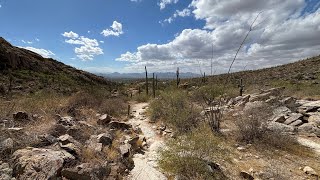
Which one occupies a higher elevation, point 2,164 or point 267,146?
point 2,164

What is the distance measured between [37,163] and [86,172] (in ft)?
3.52

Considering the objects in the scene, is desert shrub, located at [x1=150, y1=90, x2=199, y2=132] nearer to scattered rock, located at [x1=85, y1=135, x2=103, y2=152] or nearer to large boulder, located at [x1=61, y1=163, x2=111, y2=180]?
scattered rock, located at [x1=85, y1=135, x2=103, y2=152]

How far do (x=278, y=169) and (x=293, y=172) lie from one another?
40 centimetres

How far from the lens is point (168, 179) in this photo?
22.7 ft

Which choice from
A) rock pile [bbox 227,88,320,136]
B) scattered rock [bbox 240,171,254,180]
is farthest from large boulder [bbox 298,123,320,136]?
scattered rock [bbox 240,171,254,180]

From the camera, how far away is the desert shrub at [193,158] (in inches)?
270

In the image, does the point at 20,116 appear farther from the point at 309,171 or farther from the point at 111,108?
the point at 309,171

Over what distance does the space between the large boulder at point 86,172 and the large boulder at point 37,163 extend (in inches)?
9.1

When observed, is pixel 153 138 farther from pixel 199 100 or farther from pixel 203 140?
pixel 199 100

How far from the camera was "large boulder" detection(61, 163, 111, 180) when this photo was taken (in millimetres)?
5770

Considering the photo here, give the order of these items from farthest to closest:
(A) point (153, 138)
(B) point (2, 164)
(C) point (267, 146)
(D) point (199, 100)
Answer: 1. (D) point (199, 100)
2. (A) point (153, 138)
3. (C) point (267, 146)
4. (B) point (2, 164)

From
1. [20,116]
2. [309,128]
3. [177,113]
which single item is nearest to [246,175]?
[309,128]

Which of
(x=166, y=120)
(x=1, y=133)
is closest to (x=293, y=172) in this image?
(x=166, y=120)

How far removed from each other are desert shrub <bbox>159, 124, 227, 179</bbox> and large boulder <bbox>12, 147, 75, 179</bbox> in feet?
9.06
